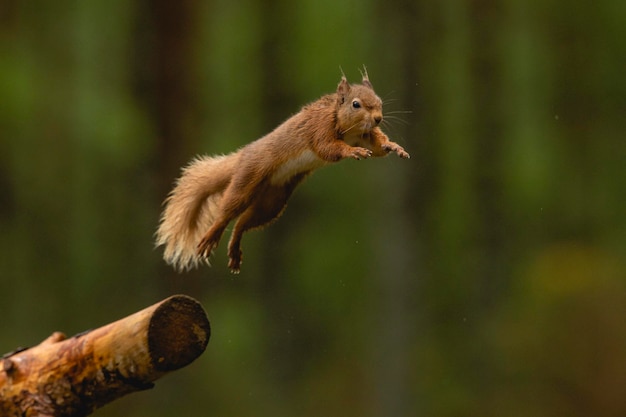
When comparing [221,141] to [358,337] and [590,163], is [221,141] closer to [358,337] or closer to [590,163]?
[358,337]

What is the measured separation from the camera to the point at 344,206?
818 centimetres

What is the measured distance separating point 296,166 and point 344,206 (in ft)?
19.2

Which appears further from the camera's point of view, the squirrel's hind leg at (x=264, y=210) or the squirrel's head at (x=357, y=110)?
the squirrel's hind leg at (x=264, y=210)

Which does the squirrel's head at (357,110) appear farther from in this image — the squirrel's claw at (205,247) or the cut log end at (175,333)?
the cut log end at (175,333)

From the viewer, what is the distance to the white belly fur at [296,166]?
228 cm

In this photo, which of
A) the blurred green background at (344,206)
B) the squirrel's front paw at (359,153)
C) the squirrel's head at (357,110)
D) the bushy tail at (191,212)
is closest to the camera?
the squirrel's front paw at (359,153)

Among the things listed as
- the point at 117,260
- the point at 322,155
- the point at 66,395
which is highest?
the point at 322,155

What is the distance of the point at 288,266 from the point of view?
8633 millimetres

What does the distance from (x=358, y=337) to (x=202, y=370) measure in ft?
3.95

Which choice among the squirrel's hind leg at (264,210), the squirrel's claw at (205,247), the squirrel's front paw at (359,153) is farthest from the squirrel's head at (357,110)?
the squirrel's claw at (205,247)

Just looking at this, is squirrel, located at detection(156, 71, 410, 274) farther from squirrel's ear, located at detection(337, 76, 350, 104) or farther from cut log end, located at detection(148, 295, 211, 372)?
cut log end, located at detection(148, 295, 211, 372)

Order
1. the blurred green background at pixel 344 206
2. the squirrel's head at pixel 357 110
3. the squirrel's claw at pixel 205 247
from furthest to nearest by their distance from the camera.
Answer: the blurred green background at pixel 344 206
the squirrel's claw at pixel 205 247
the squirrel's head at pixel 357 110

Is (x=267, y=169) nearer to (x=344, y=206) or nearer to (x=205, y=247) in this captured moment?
(x=205, y=247)

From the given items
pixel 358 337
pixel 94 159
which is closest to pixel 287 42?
pixel 94 159
